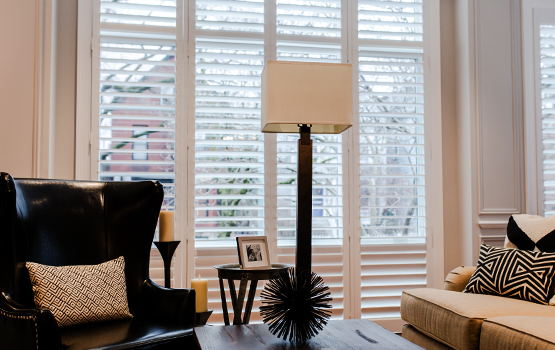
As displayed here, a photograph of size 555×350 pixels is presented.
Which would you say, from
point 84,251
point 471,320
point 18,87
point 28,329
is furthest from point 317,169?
point 28,329

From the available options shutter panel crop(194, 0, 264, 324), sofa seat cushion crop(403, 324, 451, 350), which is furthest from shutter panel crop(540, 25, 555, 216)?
shutter panel crop(194, 0, 264, 324)

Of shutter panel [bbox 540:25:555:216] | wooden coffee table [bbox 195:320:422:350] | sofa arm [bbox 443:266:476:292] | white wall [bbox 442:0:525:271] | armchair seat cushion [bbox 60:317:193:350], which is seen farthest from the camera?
shutter panel [bbox 540:25:555:216]

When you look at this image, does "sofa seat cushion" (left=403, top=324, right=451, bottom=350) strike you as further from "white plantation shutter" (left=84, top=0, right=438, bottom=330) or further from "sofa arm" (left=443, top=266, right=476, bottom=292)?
"white plantation shutter" (left=84, top=0, right=438, bottom=330)

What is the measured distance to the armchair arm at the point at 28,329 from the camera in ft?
4.76

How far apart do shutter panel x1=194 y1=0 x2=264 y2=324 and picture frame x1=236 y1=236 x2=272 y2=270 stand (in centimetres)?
54

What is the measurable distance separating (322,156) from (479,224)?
1118 mm

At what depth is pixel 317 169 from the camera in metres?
3.02

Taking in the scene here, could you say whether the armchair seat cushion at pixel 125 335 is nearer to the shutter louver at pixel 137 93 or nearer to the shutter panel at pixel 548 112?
the shutter louver at pixel 137 93

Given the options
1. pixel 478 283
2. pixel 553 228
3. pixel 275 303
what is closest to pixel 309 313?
pixel 275 303

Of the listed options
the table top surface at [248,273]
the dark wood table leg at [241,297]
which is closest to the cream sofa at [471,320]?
the table top surface at [248,273]

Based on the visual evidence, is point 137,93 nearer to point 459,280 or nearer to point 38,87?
point 38,87

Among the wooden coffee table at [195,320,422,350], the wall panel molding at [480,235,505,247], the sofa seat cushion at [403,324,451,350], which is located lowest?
the sofa seat cushion at [403,324,451,350]

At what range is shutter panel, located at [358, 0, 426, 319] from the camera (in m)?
3.04

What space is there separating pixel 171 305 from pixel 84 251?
468 millimetres
